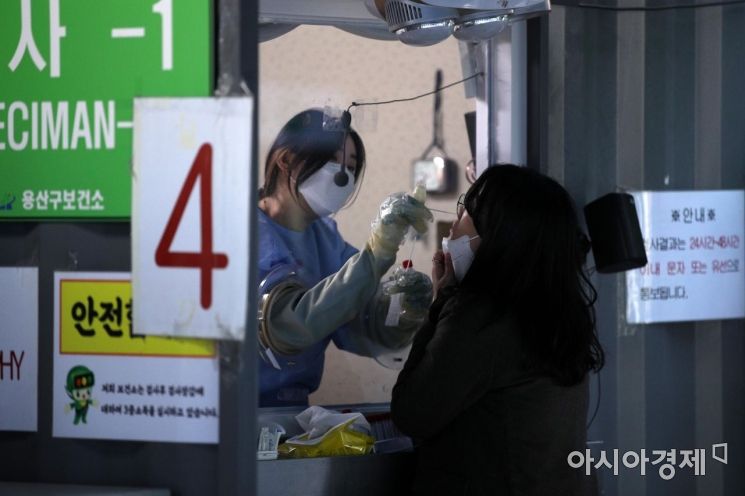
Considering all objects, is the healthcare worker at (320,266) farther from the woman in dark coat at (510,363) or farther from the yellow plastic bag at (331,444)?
the woman in dark coat at (510,363)

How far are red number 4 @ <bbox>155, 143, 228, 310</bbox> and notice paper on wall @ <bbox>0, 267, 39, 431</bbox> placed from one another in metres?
0.31

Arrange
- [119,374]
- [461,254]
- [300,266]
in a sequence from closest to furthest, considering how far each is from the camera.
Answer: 1. [119,374]
2. [461,254]
3. [300,266]

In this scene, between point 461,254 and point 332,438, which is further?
point 332,438

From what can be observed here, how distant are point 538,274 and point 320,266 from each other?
1.07m

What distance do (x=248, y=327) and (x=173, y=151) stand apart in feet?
1.03

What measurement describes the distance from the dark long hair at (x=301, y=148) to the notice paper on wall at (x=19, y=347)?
1480 mm

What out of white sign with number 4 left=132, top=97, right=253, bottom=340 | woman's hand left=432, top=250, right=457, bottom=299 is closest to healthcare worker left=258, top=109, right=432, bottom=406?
woman's hand left=432, top=250, right=457, bottom=299

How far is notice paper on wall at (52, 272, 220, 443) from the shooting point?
5.95 feet

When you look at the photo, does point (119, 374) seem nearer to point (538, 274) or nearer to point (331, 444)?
point (538, 274)

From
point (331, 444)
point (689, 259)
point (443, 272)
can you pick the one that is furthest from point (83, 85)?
point (689, 259)

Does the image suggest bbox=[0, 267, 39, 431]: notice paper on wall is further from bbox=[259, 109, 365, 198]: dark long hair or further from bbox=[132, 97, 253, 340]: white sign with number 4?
bbox=[259, 109, 365, 198]: dark long hair

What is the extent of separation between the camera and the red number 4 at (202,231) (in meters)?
1.75

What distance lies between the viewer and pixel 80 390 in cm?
189

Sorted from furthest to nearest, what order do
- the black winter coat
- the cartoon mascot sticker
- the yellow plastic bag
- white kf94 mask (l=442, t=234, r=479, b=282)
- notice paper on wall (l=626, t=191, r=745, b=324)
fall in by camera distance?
1. notice paper on wall (l=626, t=191, r=745, b=324)
2. the yellow plastic bag
3. white kf94 mask (l=442, t=234, r=479, b=282)
4. the black winter coat
5. the cartoon mascot sticker
